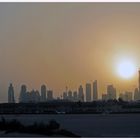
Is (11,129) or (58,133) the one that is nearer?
(58,133)

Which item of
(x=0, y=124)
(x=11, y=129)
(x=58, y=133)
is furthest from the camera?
(x=0, y=124)

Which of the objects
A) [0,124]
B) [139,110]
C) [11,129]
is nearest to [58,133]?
[11,129]

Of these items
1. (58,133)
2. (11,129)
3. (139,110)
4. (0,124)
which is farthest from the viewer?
(139,110)

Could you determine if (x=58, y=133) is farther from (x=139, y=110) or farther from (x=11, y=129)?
(x=139, y=110)

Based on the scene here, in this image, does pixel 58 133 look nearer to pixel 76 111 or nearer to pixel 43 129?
pixel 43 129

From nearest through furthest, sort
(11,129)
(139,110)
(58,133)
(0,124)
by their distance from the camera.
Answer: (58,133) < (11,129) < (0,124) < (139,110)

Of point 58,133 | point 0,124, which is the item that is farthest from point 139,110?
point 58,133

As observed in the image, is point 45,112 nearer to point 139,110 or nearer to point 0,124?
point 139,110

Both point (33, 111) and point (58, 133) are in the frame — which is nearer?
point (58, 133)
